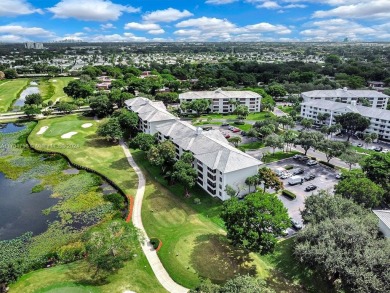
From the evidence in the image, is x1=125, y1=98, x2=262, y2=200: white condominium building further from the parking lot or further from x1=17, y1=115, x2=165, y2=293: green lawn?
x1=17, y1=115, x2=165, y2=293: green lawn

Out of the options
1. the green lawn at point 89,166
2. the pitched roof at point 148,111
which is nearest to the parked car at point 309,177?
the green lawn at point 89,166

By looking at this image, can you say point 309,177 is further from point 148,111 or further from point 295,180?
point 148,111

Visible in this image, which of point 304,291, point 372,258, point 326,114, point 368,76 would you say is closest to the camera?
point 372,258

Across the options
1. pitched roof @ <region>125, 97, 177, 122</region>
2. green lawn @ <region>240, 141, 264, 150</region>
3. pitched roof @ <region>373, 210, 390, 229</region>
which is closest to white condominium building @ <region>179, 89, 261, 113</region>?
pitched roof @ <region>125, 97, 177, 122</region>

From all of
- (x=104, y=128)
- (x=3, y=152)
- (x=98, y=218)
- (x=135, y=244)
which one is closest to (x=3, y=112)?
(x=3, y=152)

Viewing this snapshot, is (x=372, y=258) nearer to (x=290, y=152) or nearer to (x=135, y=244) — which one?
(x=135, y=244)
